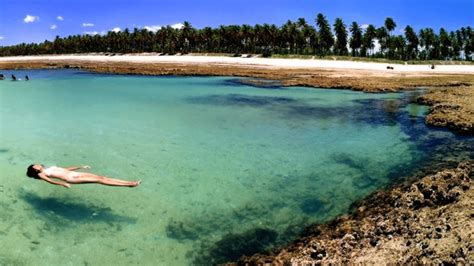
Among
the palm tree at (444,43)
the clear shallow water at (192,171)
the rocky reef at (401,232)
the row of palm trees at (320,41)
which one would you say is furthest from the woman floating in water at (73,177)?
the palm tree at (444,43)

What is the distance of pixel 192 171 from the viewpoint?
55.7 feet

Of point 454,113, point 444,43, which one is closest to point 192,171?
point 454,113

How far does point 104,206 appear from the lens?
13.3 meters

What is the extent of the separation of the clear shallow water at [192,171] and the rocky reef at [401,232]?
0.92m

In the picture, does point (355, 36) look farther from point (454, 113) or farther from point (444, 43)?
point (454, 113)

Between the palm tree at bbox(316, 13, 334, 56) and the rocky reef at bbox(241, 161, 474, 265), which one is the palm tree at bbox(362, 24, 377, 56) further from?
the rocky reef at bbox(241, 161, 474, 265)

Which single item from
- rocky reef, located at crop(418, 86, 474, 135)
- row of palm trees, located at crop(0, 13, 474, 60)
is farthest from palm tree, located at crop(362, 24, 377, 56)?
rocky reef, located at crop(418, 86, 474, 135)

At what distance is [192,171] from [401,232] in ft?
A: 30.6

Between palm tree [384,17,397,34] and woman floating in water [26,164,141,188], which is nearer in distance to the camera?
woman floating in water [26,164,141,188]

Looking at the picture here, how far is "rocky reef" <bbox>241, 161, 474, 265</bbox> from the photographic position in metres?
8.42

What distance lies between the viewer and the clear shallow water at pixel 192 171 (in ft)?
37.0

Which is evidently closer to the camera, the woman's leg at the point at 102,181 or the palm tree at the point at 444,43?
the woman's leg at the point at 102,181

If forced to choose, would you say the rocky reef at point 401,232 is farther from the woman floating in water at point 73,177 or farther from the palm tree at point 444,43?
the palm tree at point 444,43

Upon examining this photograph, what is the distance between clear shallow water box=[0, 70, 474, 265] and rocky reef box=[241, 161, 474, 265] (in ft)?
3.03
